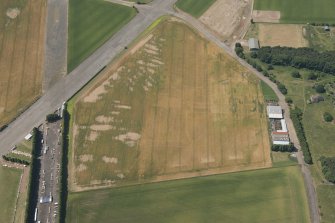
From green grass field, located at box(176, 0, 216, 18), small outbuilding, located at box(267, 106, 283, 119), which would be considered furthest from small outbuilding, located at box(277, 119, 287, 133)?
green grass field, located at box(176, 0, 216, 18)

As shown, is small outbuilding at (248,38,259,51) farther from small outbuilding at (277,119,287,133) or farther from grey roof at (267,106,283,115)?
small outbuilding at (277,119,287,133)

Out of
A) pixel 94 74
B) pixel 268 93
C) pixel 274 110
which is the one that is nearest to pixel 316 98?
pixel 268 93

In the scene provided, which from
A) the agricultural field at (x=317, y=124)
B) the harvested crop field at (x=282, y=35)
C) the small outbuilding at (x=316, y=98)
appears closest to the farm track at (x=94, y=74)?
the agricultural field at (x=317, y=124)

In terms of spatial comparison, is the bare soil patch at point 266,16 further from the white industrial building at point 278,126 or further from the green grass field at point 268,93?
the white industrial building at point 278,126

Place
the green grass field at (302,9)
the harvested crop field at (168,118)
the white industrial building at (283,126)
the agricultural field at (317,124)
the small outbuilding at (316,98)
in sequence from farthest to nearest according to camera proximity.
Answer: the green grass field at (302,9) → the small outbuilding at (316,98) → the white industrial building at (283,126) → the harvested crop field at (168,118) → the agricultural field at (317,124)

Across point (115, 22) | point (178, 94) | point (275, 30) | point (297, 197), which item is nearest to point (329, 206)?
point (297, 197)

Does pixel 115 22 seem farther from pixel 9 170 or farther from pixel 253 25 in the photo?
pixel 9 170
